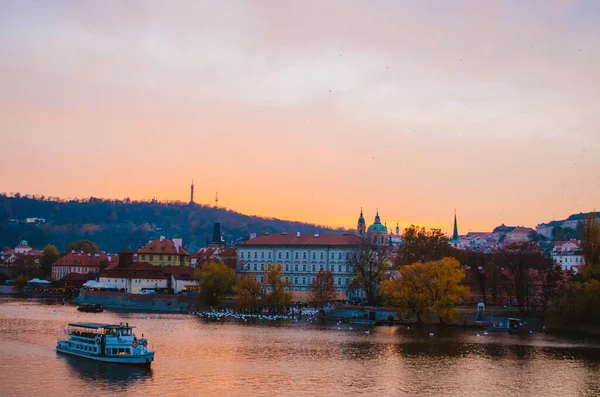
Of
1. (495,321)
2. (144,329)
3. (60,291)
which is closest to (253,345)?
(144,329)

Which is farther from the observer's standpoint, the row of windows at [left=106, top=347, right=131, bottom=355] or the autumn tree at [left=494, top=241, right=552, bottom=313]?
the autumn tree at [left=494, top=241, right=552, bottom=313]

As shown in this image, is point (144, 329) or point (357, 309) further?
point (357, 309)

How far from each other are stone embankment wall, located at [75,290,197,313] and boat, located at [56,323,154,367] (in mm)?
54116

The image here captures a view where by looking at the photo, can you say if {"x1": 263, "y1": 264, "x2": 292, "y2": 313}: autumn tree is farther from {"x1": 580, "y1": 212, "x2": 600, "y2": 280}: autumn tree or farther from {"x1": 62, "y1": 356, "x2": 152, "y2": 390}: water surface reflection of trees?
{"x1": 62, "y1": 356, "x2": 152, "y2": 390}: water surface reflection of trees

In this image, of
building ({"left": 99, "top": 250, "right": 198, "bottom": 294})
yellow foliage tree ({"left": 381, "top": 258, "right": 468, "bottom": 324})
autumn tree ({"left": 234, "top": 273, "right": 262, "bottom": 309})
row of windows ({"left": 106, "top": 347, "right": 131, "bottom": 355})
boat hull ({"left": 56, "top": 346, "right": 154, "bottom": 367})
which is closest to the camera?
boat hull ({"left": 56, "top": 346, "right": 154, "bottom": 367})

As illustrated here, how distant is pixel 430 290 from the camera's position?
A: 8775 centimetres

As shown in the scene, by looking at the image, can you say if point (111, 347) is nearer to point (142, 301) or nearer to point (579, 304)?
point (579, 304)

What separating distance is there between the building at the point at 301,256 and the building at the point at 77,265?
155 ft

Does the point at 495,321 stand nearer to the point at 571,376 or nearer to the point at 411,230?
the point at 411,230

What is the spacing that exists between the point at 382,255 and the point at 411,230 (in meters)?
6.09

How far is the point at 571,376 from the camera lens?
5231 cm

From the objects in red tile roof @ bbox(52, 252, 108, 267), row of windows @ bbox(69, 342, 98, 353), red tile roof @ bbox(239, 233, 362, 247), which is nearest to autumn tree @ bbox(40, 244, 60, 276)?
red tile roof @ bbox(52, 252, 108, 267)

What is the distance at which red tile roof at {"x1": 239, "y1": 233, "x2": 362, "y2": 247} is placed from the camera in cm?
13375

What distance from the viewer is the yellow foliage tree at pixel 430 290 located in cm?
8712
